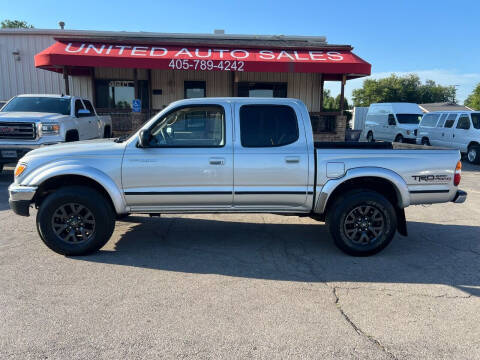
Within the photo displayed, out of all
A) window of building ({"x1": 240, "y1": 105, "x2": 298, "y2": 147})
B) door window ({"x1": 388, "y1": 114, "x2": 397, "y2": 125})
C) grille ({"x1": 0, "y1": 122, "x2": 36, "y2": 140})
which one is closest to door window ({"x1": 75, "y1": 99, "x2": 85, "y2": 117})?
grille ({"x1": 0, "y1": 122, "x2": 36, "y2": 140})

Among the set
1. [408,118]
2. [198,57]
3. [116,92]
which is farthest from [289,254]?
[408,118]

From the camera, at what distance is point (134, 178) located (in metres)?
4.30

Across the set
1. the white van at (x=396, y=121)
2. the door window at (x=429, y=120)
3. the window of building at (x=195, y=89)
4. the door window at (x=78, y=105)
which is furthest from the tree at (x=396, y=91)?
the door window at (x=78, y=105)

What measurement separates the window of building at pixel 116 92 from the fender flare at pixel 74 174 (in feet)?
A: 42.6

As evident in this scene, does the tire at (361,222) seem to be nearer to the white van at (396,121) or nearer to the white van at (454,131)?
the white van at (454,131)

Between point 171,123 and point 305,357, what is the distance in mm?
3016

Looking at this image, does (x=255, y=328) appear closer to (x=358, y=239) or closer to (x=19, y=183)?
(x=358, y=239)

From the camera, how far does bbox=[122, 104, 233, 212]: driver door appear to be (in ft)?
14.1

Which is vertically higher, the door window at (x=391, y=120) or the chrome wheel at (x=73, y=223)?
the door window at (x=391, y=120)

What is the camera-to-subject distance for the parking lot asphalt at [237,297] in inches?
106

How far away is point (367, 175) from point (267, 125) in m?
1.36

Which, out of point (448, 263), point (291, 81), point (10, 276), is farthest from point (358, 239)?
point (291, 81)

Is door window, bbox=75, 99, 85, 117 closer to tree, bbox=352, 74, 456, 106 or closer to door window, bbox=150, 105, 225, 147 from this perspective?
door window, bbox=150, 105, 225, 147

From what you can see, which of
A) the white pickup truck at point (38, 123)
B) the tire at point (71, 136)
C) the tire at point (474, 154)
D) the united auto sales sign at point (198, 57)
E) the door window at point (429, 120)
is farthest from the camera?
the door window at point (429, 120)
